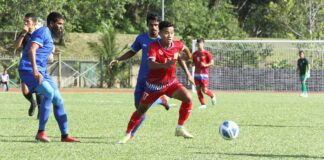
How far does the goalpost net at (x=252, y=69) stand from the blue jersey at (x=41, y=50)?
2847 cm

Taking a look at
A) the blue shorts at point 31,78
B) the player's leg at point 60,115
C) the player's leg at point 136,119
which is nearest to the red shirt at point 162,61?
the player's leg at point 136,119

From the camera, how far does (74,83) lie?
47.1m

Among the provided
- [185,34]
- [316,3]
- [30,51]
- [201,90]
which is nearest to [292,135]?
[30,51]

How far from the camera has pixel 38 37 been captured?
1103cm

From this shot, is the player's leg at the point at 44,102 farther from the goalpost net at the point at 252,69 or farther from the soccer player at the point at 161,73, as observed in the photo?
the goalpost net at the point at 252,69

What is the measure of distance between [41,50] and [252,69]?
29746 millimetres

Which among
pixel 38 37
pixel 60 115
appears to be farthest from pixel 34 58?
pixel 60 115

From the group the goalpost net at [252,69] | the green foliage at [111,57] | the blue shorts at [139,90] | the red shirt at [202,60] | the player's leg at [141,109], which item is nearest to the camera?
the player's leg at [141,109]

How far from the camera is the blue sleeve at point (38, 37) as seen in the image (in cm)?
1099

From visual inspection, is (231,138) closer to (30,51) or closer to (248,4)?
(30,51)

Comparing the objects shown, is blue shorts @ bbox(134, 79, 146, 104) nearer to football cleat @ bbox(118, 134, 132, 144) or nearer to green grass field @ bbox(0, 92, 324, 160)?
green grass field @ bbox(0, 92, 324, 160)

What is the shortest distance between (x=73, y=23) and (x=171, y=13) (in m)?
7.74

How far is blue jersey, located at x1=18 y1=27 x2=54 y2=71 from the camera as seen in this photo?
1107 cm

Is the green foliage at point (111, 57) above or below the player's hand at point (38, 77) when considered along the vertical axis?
below
